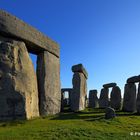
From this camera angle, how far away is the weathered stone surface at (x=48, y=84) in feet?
58.2

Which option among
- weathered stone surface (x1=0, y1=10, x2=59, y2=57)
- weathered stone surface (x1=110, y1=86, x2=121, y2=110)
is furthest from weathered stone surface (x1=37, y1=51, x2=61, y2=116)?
weathered stone surface (x1=110, y1=86, x2=121, y2=110)

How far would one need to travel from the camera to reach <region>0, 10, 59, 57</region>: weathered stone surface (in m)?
15.4

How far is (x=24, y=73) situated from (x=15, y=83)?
93 centimetres

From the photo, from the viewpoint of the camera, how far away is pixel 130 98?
2692cm

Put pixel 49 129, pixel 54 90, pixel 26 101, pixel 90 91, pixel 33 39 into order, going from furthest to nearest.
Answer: pixel 90 91
pixel 54 90
pixel 33 39
pixel 26 101
pixel 49 129

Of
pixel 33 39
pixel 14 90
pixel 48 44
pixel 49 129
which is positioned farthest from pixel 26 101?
pixel 48 44

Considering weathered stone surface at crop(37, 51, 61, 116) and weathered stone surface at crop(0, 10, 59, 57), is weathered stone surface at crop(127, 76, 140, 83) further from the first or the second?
weathered stone surface at crop(0, 10, 59, 57)

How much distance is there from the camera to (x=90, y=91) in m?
35.7

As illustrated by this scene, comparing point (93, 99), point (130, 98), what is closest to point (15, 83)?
point (130, 98)

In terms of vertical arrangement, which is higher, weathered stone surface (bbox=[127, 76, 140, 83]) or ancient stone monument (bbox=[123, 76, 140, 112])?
weathered stone surface (bbox=[127, 76, 140, 83])

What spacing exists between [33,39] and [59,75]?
142 inches

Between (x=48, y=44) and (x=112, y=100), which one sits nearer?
(x=48, y=44)

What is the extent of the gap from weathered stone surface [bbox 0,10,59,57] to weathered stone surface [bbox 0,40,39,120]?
49cm

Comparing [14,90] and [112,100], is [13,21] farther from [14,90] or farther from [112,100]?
[112,100]
